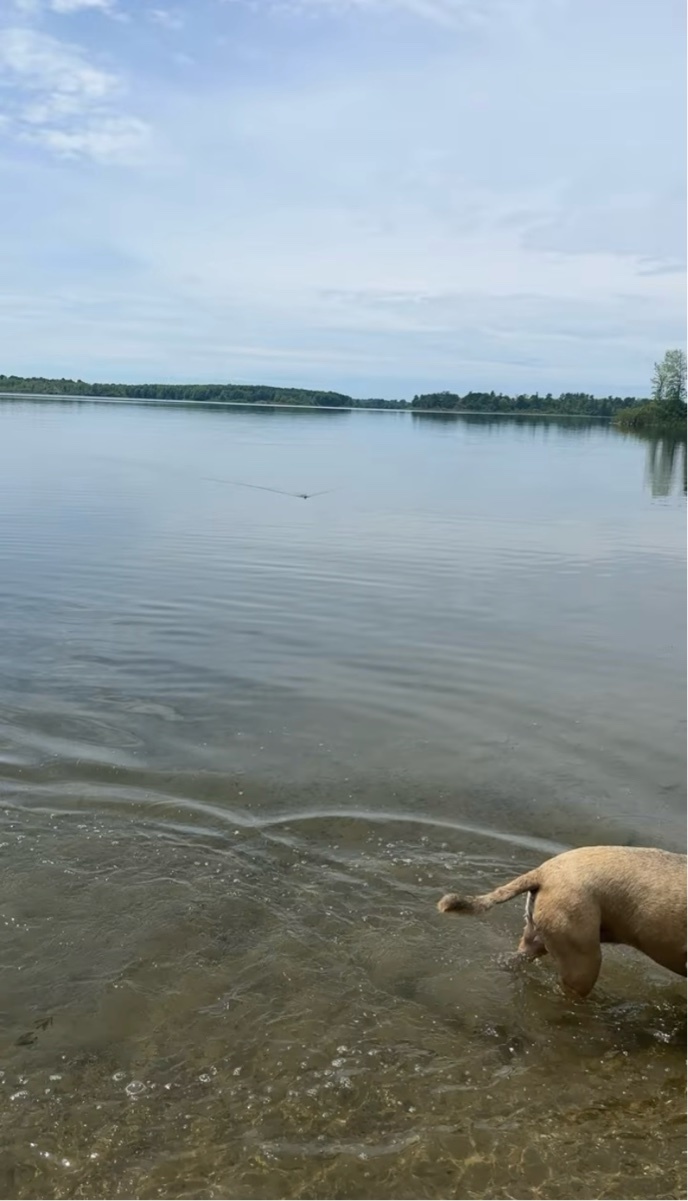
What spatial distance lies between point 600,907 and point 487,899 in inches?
32.9

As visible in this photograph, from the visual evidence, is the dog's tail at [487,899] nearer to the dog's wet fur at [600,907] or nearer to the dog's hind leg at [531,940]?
the dog's wet fur at [600,907]

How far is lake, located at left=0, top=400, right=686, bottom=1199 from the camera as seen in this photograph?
5.48 m

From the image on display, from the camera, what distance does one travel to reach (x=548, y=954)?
7125mm

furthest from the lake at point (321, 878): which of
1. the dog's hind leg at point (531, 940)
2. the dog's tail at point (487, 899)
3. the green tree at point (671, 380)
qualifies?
the green tree at point (671, 380)

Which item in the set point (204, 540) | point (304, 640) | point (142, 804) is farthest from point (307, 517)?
point (142, 804)

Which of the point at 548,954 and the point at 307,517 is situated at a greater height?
the point at 307,517

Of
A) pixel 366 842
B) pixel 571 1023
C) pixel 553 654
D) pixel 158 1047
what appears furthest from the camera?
pixel 553 654

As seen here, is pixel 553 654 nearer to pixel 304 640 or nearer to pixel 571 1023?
pixel 304 640

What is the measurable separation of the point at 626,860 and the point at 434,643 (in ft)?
32.9

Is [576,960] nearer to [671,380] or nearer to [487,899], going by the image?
[487,899]

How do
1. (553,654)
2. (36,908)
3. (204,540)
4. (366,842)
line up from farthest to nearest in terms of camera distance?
(204,540) < (553,654) < (366,842) < (36,908)

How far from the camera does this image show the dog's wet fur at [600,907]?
654cm

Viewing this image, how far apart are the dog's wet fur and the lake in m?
0.52

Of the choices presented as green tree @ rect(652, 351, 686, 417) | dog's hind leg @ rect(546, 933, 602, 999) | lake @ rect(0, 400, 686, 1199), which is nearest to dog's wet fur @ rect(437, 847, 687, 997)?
dog's hind leg @ rect(546, 933, 602, 999)
